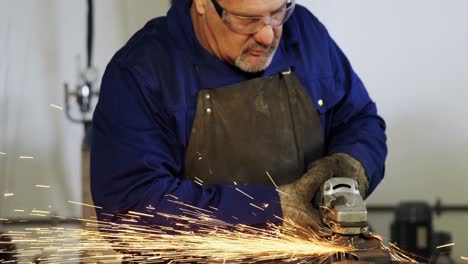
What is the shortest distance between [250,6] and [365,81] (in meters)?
1.14

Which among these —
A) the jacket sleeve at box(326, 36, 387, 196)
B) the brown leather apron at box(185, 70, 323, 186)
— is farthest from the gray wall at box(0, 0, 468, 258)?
the brown leather apron at box(185, 70, 323, 186)

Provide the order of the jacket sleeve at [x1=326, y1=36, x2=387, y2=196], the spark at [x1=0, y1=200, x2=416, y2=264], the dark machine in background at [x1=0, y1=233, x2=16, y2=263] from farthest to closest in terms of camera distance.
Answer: the dark machine in background at [x1=0, y1=233, x2=16, y2=263] → the jacket sleeve at [x1=326, y1=36, x2=387, y2=196] → the spark at [x1=0, y1=200, x2=416, y2=264]

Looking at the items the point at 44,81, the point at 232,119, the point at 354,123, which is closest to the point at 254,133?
the point at 232,119

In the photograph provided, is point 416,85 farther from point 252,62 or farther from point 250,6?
point 250,6

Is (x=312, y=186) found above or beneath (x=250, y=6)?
beneath

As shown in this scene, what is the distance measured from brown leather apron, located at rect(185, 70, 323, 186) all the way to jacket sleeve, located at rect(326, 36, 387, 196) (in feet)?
0.27

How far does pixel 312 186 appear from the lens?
5.80 ft

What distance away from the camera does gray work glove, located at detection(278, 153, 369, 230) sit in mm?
1724

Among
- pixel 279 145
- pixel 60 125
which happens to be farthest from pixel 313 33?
pixel 60 125

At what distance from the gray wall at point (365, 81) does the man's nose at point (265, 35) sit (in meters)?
0.96

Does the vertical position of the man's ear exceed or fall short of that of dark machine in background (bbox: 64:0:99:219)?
it exceeds it

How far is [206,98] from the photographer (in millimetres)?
1847

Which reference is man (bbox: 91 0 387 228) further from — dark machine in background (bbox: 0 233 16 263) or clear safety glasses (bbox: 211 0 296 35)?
dark machine in background (bbox: 0 233 16 263)

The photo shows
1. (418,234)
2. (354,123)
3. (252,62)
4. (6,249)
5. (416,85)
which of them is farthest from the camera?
(416,85)
